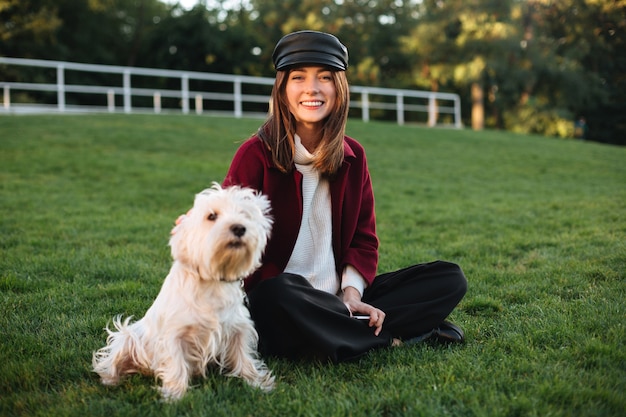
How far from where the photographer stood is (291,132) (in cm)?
343

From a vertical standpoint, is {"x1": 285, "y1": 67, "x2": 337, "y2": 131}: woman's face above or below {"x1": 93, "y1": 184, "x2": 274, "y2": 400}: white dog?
above

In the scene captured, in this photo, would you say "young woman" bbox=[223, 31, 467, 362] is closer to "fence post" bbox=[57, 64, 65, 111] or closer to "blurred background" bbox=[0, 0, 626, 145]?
"fence post" bbox=[57, 64, 65, 111]

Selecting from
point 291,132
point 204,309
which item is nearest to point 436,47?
point 291,132

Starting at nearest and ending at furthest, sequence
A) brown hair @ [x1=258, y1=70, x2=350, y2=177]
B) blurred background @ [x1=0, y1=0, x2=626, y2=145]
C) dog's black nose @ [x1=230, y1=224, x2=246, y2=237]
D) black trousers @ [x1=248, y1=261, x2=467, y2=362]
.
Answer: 1. dog's black nose @ [x1=230, y1=224, x2=246, y2=237]
2. black trousers @ [x1=248, y1=261, x2=467, y2=362]
3. brown hair @ [x1=258, y1=70, x2=350, y2=177]
4. blurred background @ [x1=0, y1=0, x2=626, y2=145]

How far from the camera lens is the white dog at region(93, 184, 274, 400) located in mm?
2547

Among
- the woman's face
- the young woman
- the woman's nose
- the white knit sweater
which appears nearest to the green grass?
the young woman

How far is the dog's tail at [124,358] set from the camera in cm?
290

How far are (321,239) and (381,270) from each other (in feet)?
7.02

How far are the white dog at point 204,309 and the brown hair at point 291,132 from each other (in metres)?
0.62

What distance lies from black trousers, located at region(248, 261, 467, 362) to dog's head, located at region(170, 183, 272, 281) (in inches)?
20.4

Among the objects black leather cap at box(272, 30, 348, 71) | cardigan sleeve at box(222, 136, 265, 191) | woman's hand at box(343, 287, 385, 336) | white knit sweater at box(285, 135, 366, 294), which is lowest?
woman's hand at box(343, 287, 385, 336)

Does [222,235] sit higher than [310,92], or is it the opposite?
[310,92]

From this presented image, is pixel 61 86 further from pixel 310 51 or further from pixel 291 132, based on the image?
pixel 310 51

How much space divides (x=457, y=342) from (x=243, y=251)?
167 cm
